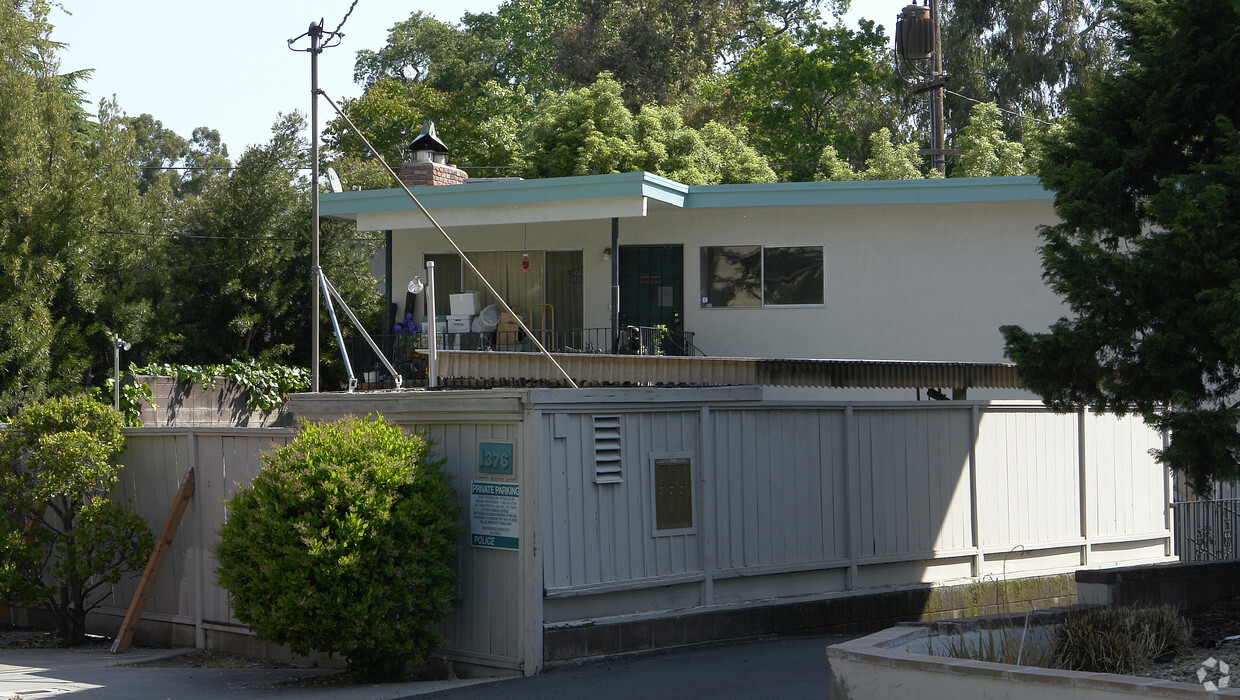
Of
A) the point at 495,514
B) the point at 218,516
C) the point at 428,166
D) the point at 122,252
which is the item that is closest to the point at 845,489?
the point at 495,514

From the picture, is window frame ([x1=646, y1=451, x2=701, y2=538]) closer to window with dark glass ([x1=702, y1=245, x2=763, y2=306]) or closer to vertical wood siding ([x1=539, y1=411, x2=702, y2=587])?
vertical wood siding ([x1=539, y1=411, x2=702, y2=587])

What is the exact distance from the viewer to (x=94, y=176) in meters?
25.5

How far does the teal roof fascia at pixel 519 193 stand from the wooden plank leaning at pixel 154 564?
716 centimetres

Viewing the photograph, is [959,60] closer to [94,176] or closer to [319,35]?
[94,176]

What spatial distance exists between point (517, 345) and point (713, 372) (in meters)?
4.83

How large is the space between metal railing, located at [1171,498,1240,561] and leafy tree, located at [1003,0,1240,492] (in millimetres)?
6183

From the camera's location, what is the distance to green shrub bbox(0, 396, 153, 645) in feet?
35.0

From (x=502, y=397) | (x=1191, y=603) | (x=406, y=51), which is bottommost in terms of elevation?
(x=1191, y=603)

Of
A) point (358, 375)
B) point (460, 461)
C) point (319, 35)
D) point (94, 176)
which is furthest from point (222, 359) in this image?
point (460, 461)

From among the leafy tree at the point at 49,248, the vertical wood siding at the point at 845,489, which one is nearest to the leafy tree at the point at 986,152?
the vertical wood siding at the point at 845,489

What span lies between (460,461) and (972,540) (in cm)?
562

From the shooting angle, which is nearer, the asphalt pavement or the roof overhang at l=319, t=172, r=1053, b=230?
the asphalt pavement

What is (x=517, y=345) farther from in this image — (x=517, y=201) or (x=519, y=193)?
(x=519, y=193)

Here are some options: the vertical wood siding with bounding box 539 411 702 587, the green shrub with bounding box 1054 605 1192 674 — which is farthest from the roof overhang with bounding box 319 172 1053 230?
the green shrub with bounding box 1054 605 1192 674
